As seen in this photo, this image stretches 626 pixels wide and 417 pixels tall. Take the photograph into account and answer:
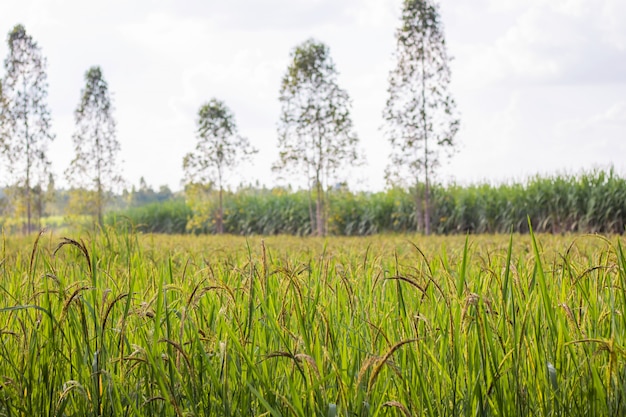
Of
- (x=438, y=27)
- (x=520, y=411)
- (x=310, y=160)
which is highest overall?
(x=438, y=27)

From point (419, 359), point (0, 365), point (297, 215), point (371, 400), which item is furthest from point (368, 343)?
point (297, 215)

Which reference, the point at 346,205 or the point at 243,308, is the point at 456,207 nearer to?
the point at 346,205

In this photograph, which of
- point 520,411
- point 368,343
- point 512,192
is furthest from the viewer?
point 512,192

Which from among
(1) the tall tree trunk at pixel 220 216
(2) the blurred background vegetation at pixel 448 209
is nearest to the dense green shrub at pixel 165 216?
(2) the blurred background vegetation at pixel 448 209

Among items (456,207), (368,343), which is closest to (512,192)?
(456,207)

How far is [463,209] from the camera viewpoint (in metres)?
16.2

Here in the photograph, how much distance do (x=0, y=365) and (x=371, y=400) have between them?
1.17 m

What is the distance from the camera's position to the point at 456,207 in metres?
16.3

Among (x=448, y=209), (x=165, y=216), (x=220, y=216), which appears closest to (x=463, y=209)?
(x=448, y=209)

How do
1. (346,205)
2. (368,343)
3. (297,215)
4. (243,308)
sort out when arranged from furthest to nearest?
(297,215) < (346,205) < (243,308) < (368,343)

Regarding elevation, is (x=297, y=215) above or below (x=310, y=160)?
below

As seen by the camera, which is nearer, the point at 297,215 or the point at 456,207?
the point at 456,207

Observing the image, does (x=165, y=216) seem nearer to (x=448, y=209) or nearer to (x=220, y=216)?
(x=220, y=216)

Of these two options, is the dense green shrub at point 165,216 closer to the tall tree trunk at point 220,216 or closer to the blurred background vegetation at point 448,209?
the blurred background vegetation at point 448,209
